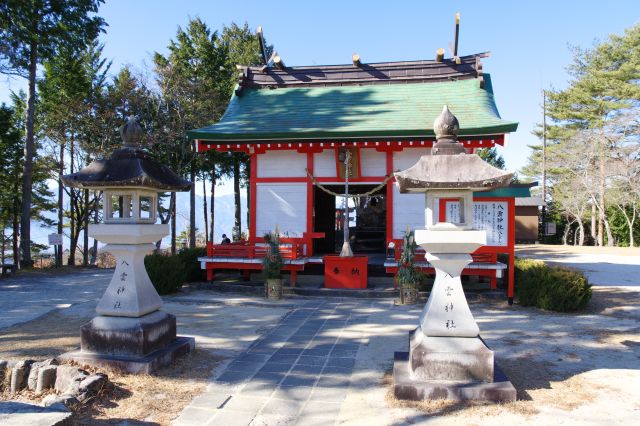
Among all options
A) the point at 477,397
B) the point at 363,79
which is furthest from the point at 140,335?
the point at 363,79

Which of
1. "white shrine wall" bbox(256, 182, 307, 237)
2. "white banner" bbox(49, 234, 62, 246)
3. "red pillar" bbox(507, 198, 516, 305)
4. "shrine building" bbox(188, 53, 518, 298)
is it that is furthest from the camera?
"white banner" bbox(49, 234, 62, 246)

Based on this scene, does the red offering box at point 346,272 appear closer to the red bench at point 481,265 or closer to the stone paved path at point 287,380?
the red bench at point 481,265

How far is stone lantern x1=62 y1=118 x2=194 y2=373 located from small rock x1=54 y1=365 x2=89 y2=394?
1.61 feet

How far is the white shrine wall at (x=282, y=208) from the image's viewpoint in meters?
12.0

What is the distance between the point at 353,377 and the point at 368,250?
13025mm

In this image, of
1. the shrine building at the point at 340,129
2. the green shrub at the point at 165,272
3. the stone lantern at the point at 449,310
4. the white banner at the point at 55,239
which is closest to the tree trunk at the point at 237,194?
the white banner at the point at 55,239

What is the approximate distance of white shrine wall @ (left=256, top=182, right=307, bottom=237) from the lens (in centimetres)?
1205

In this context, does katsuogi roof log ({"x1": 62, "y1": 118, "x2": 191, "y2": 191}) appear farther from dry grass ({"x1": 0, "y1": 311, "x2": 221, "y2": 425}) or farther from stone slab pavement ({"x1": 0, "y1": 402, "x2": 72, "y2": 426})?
stone slab pavement ({"x1": 0, "y1": 402, "x2": 72, "y2": 426})

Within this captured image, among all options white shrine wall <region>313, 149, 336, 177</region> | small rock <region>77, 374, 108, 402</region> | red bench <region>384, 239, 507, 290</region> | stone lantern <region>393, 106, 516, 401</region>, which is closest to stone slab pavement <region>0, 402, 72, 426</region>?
small rock <region>77, 374, 108, 402</region>

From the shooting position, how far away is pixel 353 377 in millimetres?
5105

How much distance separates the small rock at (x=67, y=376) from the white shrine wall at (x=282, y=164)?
8136 mm

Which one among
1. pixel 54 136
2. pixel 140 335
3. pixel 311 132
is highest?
pixel 54 136

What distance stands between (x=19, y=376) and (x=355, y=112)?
10172 millimetres

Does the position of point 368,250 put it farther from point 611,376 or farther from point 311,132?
point 611,376
